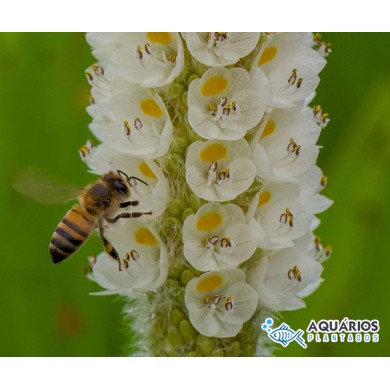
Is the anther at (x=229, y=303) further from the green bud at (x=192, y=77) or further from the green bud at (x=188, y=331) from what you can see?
the green bud at (x=192, y=77)

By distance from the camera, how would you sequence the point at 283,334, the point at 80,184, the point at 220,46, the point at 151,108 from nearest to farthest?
the point at 220,46
the point at 151,108
the point at 283,334
the point at 80,184

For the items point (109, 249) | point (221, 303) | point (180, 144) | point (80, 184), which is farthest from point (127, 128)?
point (80, 184)

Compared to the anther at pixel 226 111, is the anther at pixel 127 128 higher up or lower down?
lower down

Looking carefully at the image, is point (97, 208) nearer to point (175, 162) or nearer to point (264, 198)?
point (175, 162)

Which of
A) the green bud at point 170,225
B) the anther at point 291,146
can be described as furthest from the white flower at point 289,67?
the green bud at point 170,225

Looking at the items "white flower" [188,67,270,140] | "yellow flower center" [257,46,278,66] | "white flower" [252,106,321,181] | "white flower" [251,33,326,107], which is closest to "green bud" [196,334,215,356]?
"white flower" [252,106,321,181]

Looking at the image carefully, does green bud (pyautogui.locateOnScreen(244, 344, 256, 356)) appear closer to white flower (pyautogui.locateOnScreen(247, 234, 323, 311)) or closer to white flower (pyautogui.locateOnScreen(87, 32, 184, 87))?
white flower (pyautogui.locateOnScreen(247, 234, 323, 311))
